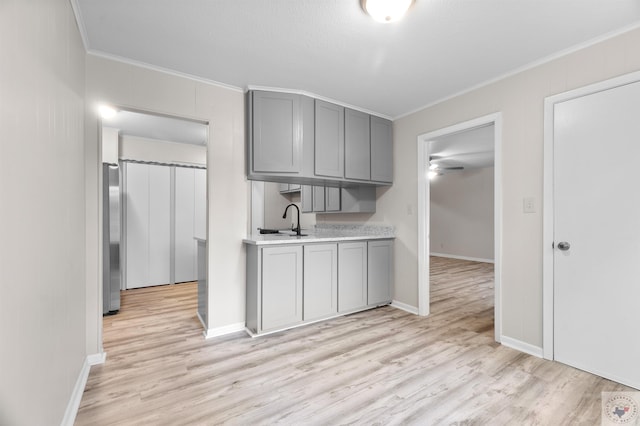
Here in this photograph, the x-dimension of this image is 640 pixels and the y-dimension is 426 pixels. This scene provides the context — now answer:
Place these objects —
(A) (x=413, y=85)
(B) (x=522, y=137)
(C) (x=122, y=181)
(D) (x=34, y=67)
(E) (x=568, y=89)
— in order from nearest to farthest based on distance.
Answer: (D) (x=34, y=67) < (E) (x=568, y=89) < (B) (x=522, y=137) < (A) (x=413, y=85) < (C) (x=122, y=181)

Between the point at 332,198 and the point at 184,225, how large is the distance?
9.11ft

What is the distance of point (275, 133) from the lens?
2875 millimetres

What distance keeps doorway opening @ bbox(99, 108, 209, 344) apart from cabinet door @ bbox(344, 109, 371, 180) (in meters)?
2.19

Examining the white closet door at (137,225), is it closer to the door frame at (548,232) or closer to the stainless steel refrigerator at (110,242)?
the stainless steel refrigerator at (110,242)

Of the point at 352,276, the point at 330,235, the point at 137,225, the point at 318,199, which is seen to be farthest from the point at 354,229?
the point at 137,225

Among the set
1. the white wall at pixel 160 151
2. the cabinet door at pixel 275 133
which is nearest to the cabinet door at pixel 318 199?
the cabinet door at pixel 275 133

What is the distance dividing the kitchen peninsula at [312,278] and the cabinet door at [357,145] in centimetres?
80

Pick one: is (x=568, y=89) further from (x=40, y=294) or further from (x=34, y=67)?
(x=40, y=294)

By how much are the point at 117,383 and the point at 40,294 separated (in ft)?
3.78

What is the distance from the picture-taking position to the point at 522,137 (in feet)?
8.11

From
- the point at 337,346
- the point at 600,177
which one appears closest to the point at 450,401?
the point at 337,346

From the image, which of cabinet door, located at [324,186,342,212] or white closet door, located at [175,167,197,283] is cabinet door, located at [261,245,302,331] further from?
white closet door, located at [175,167,197,283]

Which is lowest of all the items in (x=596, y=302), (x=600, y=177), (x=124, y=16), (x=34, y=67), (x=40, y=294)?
(x=596, y=302)

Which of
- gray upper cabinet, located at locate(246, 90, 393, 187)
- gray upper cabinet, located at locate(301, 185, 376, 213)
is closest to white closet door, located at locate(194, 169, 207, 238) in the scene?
gray upper cabinet, located at locate(301, 185, 376, 213)
